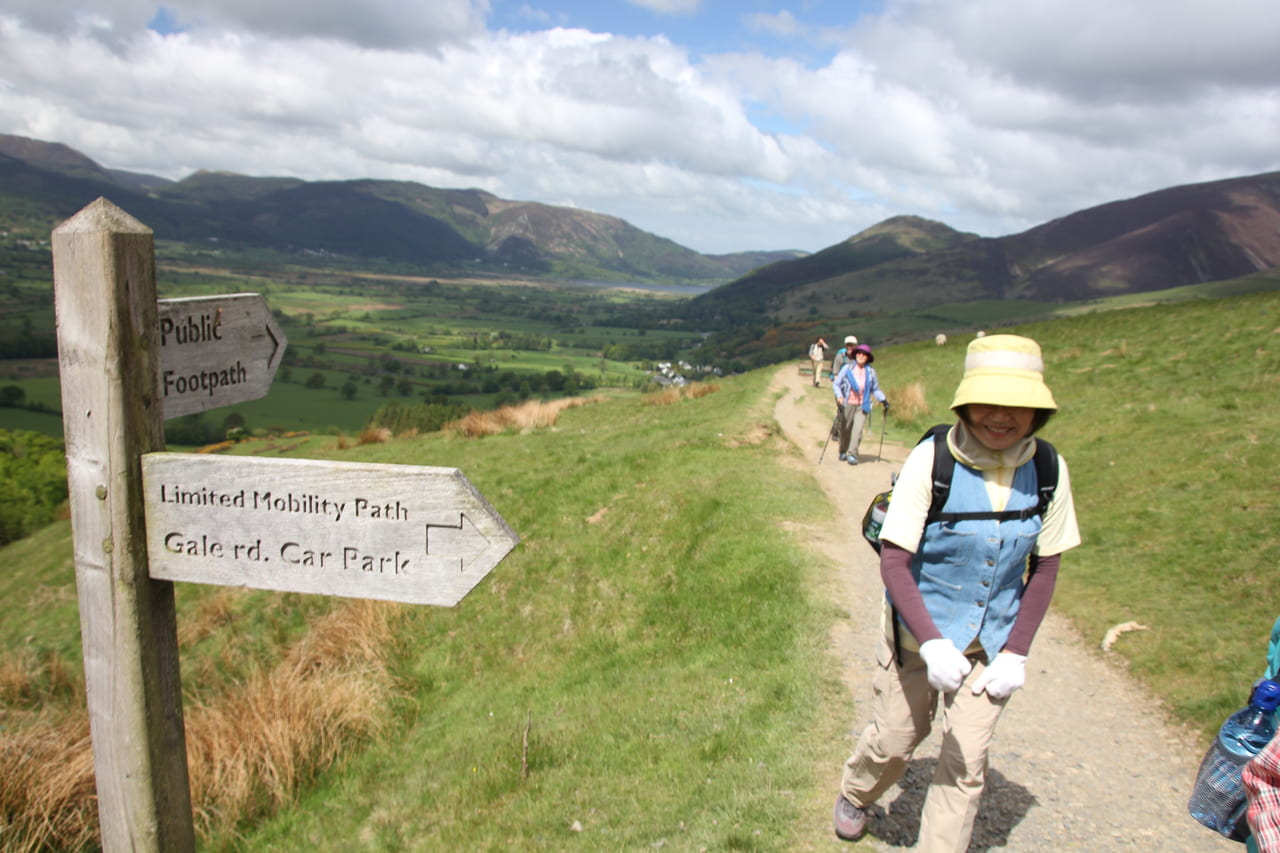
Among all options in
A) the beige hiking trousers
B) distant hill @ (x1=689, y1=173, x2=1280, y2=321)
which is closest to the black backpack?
the beige hiking trousers

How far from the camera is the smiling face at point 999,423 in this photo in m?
2.74

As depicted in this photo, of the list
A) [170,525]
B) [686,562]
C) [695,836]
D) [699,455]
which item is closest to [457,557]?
[170,525]

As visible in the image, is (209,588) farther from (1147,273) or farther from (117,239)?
(1147,273)

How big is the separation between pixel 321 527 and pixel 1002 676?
2403 millimetres

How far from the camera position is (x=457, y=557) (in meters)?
2.20

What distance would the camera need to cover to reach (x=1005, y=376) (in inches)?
108

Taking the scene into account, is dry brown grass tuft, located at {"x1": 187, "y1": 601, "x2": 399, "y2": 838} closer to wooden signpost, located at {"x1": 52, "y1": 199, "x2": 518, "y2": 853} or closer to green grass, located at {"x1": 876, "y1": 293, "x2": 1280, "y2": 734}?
wooden signpost, located at {"x1": 52, "y1": 199, "x2": 518, "y2": 853}

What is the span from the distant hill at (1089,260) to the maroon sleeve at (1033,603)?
3443 inches

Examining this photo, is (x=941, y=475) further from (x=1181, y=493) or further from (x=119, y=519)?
(x=1181, y=493)

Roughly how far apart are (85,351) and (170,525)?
544 mm

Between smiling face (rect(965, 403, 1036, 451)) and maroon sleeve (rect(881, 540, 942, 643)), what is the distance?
0.51 meters

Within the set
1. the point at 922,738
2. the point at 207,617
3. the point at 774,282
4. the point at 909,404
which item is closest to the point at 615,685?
the point at 922,738

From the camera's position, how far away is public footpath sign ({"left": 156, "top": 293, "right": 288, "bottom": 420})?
2.45 meters

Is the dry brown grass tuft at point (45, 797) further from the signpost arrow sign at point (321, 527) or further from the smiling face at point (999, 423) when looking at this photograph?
the smiling face at point (999, 423)
